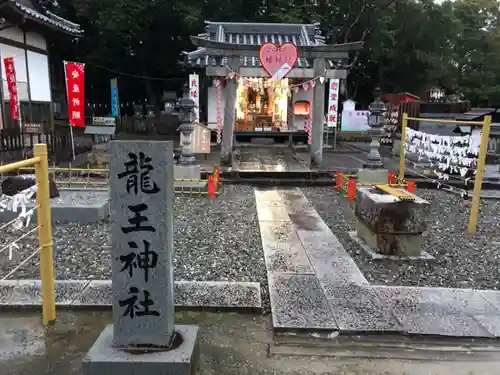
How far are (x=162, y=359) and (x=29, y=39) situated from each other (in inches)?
612

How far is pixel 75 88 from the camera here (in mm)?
13438

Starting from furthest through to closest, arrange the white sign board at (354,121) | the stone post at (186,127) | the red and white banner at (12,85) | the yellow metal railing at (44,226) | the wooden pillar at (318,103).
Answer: the white sign board at (354,121) < the red and white banner at (12,85) < the wooden pillar at (318,103) < the stone post at (186,127) < the yellow metal railing at (44,226)

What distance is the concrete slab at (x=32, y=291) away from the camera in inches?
156

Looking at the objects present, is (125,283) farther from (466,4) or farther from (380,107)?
(466,4)

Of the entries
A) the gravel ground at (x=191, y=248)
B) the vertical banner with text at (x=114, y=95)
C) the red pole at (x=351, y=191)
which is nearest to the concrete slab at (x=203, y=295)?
the gravel ground at (x=191, y=248)

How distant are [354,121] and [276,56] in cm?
1226

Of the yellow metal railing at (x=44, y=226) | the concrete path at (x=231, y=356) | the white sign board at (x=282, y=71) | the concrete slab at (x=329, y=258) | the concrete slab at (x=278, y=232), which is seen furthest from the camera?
the white sign board at (x=282, y=71)

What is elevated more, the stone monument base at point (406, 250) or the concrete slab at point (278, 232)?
the stone monument base at point (406, 250)

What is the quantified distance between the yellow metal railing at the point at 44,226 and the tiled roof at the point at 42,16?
1060 centimetres

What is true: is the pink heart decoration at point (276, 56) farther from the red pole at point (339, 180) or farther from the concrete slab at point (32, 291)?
the concrete slab at point (32, 291)

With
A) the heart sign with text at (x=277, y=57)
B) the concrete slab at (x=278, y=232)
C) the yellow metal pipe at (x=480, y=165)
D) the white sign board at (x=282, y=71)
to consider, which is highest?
the heart sign with text at (x=277, y=57)

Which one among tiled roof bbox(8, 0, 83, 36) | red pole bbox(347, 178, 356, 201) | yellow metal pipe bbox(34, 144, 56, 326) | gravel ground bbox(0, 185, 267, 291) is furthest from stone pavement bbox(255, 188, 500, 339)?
tiled roof bbox(8, 0, 83, 36)

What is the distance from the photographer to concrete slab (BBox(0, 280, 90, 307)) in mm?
3955

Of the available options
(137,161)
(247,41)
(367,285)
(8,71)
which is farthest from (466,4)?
(137,161)
